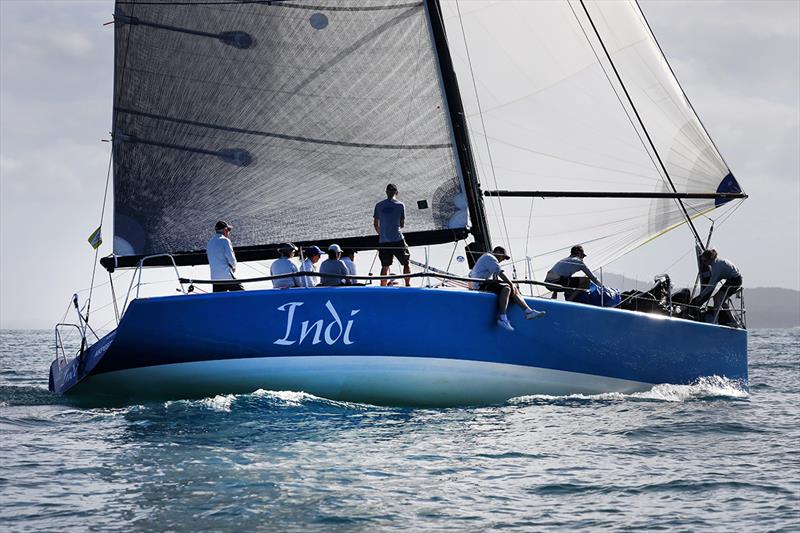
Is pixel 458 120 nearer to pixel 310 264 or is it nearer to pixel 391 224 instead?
pixel 391 224

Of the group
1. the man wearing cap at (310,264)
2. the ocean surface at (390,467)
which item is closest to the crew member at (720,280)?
the ocean surface at (390,467)

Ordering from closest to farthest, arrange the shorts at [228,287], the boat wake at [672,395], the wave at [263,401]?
the wave at [263,401], the shorts at [228,287], the boat wake at [672,395]

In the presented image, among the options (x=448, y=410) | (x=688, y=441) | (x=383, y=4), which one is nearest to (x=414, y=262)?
(x=448, y=410)

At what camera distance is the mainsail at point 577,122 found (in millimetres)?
14984

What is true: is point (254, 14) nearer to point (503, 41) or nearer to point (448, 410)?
point (503, 41)

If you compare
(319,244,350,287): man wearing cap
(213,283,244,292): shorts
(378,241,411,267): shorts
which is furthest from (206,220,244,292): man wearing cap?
(378,241,411,267): shorts

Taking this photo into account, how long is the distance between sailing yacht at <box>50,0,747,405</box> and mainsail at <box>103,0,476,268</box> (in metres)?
0.03

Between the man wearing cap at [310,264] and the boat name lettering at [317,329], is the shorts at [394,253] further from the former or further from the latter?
the boat name lettering at [317,329]

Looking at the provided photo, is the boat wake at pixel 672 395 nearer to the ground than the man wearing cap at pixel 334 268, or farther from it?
nearer to the ground

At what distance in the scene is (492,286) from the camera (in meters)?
11.7

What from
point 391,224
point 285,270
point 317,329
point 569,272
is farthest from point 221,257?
point 569,272

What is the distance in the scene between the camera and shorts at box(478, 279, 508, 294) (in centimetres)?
1151

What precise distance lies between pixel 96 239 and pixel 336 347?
15.5 ft

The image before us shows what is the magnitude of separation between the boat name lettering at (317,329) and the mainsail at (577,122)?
15.9 feet
